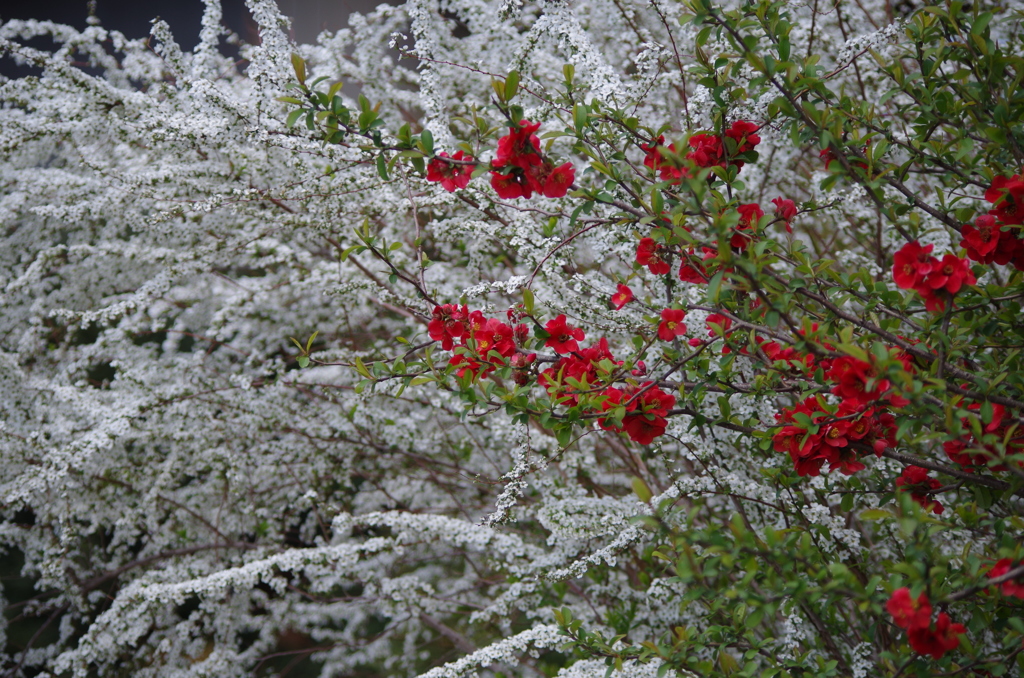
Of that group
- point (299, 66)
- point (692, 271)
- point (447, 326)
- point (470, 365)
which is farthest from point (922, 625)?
point (299, 66)

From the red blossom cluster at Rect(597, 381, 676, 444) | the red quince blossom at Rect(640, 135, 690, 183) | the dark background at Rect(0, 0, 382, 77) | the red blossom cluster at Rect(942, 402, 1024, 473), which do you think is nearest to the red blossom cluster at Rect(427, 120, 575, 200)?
the red quince blossom at Rect(640, 135, 690, 183)

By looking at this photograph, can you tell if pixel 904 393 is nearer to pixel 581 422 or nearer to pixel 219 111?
pixel 581 422

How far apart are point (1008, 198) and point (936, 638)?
2.33 ft

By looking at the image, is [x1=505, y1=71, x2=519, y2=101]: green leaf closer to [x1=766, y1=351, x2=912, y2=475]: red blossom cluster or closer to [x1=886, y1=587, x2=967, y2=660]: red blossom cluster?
[x1=766, y1=351, x2=912, y2=475]: red blossom cluster

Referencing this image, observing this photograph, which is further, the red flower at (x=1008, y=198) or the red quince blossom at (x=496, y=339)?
the red quince blossom at (x=496, y=339)

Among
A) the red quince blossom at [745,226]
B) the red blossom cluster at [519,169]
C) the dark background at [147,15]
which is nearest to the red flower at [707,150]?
the red quince blossom at [745,226]

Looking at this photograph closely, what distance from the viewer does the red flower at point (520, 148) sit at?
1.10m

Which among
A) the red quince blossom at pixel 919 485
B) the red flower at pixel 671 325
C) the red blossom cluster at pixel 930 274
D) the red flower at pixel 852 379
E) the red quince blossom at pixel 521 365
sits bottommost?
the red quince blossom at pixel 919 485

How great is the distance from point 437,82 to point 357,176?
396 mm

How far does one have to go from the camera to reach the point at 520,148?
1.12 meters

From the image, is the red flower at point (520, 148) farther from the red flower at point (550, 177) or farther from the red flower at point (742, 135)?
the red flower at point (742, 135)

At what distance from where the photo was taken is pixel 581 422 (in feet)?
3.75

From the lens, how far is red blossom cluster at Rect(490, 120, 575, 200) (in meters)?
1.10

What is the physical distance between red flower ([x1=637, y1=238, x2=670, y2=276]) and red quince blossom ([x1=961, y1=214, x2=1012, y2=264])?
0.52m
